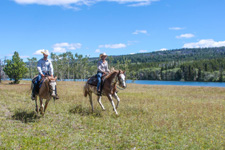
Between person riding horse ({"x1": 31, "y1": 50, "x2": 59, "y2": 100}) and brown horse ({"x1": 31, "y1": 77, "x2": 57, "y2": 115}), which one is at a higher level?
person riding horse ({"x1": 31, "y1": 50, "x2": 59, "y2": 100})

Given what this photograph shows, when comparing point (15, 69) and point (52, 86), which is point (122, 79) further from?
point (15, 69)

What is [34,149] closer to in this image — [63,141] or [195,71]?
[63,141]

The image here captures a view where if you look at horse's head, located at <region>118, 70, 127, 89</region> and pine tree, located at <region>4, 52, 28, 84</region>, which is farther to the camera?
pine tree, located at <region>4, 52, 28, 84</region>

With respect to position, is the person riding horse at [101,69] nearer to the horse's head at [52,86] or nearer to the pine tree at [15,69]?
the horse's head at [52,86]

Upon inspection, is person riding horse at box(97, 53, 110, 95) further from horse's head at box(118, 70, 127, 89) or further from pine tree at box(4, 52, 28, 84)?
pine tree at box(4, 52, 28, 84)

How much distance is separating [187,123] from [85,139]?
548cm

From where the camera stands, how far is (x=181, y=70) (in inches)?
5620

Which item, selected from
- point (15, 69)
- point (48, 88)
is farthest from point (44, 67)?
point (15, 69)

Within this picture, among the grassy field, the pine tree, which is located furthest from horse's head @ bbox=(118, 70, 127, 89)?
the pine tree

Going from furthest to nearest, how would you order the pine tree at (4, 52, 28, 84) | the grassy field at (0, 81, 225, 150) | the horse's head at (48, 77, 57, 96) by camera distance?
1. the pine tree at (4, 52, 28, 84)
2. the horse's head at (48, 77, 57, 96)
3. the grassy field at (0, 81, 225, 150)

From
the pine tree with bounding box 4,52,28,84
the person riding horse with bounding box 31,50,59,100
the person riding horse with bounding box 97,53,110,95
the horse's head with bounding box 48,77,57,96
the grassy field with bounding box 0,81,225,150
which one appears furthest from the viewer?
the pine tree with bounding box 4,52,28,84

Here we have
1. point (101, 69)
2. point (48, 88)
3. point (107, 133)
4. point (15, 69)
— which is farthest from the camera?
point (15, 69)

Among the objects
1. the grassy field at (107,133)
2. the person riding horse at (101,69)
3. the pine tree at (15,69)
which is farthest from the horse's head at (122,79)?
the pine tree at (15,69)

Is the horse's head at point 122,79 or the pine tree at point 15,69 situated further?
the pine tree at point 15,69
